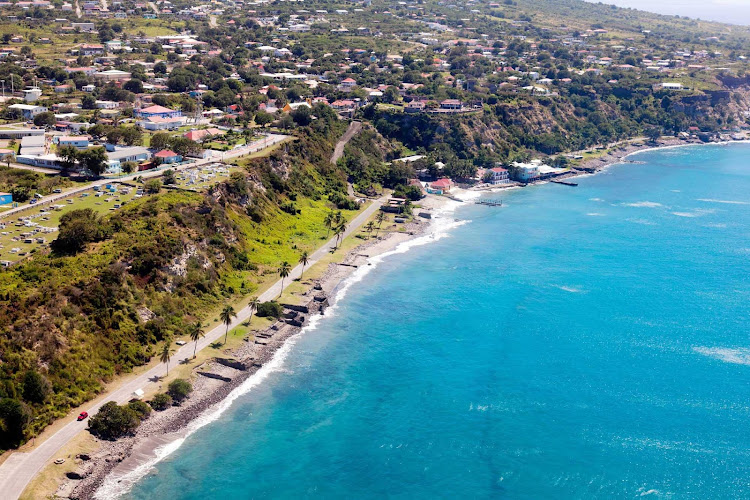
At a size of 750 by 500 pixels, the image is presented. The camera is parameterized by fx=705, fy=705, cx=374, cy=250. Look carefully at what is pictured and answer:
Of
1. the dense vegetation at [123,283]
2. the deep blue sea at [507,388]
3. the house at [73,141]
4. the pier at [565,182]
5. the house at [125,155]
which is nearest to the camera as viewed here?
the deep blue sea at [507,388]

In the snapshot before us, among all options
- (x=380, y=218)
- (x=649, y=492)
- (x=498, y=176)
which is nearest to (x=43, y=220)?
(x=380, y=218)

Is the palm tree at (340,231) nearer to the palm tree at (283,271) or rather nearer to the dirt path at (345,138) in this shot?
the palm tree at (283,271)

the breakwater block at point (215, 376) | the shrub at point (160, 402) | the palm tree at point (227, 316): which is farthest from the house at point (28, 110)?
the shrub at point (160, 402)

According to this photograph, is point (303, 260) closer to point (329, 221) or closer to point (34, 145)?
point (329, 221)

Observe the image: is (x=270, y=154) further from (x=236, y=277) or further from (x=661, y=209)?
(x=661, y=209)

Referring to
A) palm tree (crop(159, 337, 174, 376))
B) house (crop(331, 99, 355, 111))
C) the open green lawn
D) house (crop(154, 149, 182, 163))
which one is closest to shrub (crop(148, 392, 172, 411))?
palm tree (crop(159, 337, 174, 376))

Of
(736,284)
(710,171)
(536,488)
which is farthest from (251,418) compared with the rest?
(710,171)

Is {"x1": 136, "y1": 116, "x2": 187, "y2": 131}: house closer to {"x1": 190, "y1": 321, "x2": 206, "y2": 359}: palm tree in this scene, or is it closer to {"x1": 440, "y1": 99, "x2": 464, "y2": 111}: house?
{"x1": 190, "y1": 321, "x2": 206, "y2": 359}: palm tree
